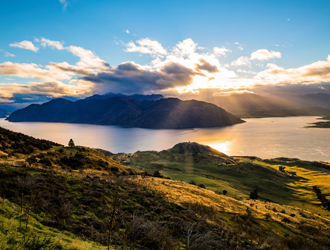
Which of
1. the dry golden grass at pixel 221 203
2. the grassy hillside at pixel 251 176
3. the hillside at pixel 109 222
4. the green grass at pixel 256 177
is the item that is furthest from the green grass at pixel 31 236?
the green grass at pixel 256 177

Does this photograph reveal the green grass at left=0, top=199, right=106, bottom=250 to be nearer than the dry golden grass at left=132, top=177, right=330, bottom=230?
Yes

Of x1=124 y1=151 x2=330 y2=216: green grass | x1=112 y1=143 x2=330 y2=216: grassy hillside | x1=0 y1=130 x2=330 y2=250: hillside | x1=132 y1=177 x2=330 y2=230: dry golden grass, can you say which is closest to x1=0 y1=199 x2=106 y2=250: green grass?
x1=0 y1=130 x2=330 y2=250: hillside

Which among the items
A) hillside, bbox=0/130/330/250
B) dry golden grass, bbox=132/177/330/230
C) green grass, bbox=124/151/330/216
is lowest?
green grass, bbox=124/151/330/216

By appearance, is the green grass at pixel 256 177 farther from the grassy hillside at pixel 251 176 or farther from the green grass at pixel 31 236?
the green grass at pixel 31 236

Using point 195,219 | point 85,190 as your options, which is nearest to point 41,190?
point 85,190

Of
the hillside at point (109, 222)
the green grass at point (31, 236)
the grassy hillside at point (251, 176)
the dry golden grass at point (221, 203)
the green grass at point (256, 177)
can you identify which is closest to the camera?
the green grass at point (31, 236)

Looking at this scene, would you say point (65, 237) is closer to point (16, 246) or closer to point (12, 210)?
point (16, 246)

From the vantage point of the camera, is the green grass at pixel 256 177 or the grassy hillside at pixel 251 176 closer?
the green grass at pixel 256 177

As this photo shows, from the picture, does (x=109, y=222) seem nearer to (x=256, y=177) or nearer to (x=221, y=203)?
(x=221, y=203)

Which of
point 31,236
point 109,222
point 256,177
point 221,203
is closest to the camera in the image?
point 31,236

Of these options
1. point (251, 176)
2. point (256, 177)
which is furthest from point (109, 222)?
point (256, 177)

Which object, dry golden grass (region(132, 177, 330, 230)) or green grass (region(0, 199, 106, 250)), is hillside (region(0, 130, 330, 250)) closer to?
green grass (region(0, 199, 106, 250))

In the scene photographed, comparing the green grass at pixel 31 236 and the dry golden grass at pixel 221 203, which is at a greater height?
the green grass at pixel 31 236

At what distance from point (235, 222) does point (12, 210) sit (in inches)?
616
